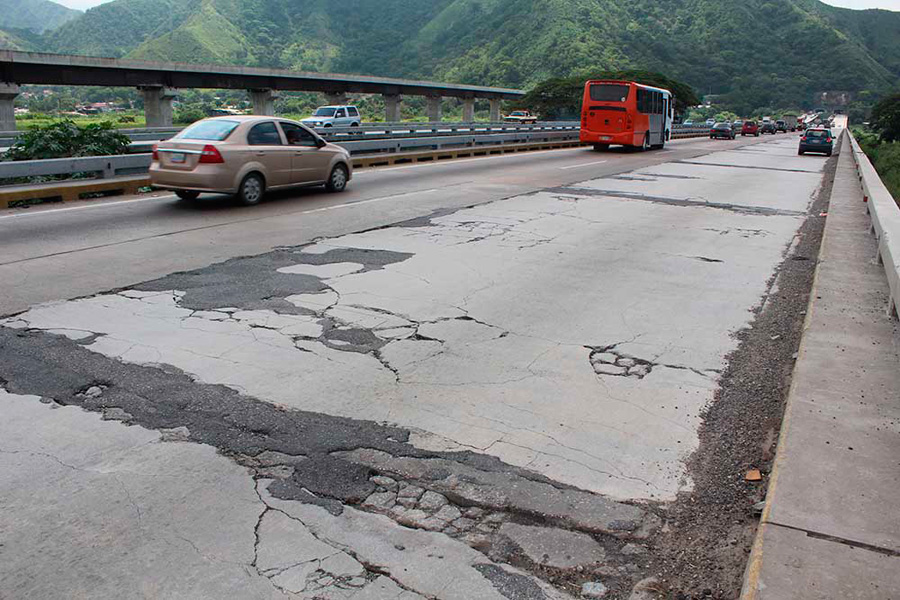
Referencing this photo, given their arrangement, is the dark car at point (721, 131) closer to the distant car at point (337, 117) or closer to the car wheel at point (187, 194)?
the distant car at point (337, 117)

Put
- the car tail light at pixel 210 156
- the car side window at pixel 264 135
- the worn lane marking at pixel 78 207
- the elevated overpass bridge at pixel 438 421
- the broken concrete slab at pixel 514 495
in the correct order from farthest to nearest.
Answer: the car side window at pixel 264 135, the car tail light at pixel 210 156, the worn lane marking at pixel 78 207, the broken concrete slab at pixel 514 495, the elevated overpass bridge at pixel 438 421

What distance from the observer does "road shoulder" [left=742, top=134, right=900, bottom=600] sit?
10.1ft

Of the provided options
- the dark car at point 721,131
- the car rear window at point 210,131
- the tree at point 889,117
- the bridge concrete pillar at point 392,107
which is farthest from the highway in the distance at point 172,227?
the bridge concrete pillar at point 392,107

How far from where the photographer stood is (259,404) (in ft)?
16.7

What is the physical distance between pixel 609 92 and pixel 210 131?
84.6 feet

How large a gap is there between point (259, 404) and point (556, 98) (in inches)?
3572

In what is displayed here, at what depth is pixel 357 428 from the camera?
479 centimetres

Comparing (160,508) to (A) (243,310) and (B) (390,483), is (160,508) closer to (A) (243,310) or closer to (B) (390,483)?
(B) (390,483)

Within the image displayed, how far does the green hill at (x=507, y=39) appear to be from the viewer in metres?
122

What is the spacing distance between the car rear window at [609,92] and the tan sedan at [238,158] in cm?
2313

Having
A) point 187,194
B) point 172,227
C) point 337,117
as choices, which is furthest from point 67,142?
point 337,117

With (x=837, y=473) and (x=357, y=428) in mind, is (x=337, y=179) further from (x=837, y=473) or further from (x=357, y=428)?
(x=837, y=473)

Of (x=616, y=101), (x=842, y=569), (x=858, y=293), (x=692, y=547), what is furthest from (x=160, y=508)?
(x=616, y=101)

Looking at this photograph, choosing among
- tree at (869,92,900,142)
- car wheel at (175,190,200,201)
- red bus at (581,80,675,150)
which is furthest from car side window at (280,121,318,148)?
tree at (869,92,900,142)
